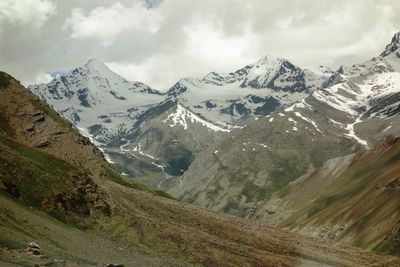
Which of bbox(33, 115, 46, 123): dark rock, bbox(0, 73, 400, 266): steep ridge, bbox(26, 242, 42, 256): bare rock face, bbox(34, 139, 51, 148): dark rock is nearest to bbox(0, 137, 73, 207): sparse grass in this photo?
bbox(0, 73, 400, 266): steep ridge

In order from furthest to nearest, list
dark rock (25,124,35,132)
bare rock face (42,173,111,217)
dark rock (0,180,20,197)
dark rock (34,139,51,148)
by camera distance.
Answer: dark rock (25,124,35,132) < dark rock (34,139,51,148) < bare rock face (42,173,111,217) < dark rock (0,180,20,197)

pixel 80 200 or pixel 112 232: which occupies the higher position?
pixel 80 200

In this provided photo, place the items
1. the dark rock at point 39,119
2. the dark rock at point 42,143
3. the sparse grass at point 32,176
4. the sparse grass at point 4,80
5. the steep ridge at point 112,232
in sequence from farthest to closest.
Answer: the sparse grass at point 4,80
the dark rock at point 39,119
the dark rock at point 42,143
the sparse grass at point 32,176
the steep ridge at point 112,232

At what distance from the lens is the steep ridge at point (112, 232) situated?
60.5 meters

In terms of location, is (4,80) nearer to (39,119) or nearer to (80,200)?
(39,119)

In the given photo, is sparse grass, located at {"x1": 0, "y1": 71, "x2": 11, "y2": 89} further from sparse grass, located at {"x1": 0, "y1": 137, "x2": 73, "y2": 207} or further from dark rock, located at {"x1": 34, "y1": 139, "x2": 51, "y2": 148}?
sparse grass, located at {"x1": 0, "y1": 137, "x2": 73, "y2": 207}

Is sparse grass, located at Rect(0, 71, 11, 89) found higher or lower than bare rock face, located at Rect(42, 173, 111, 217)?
higher

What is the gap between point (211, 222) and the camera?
102312 millimetres

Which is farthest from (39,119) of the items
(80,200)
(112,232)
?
(112,232)

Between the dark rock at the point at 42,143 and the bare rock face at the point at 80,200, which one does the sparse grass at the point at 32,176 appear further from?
the dark rock at the point at 42,143

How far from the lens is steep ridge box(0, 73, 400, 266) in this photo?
6047cm

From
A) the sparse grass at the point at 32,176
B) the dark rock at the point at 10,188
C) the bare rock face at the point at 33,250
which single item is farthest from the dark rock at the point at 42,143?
the bare rock face at the point at 33,250

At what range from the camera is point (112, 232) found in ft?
263

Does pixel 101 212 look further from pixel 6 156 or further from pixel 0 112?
pixel 0 112
